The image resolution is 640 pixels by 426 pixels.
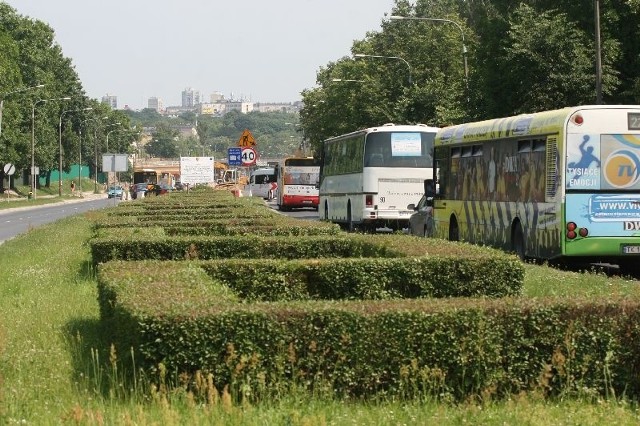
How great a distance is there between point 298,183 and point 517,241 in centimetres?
5137

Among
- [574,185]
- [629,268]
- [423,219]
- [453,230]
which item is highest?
[574,185]

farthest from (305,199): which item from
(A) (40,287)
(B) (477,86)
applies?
(A) (40,287)

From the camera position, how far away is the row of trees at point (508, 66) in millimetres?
45656

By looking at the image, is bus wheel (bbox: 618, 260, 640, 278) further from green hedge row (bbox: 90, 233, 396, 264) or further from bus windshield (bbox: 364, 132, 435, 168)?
bus windshield (bbox: 364, 132, 435, 168)

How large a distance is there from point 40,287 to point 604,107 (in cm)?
948

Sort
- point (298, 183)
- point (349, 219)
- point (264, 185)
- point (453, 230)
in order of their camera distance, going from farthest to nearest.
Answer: point (264, 185) < point (298, 183) < point (349, 219) < point (453, 230)

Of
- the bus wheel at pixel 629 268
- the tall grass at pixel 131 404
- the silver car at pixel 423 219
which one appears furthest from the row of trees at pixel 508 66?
the tall grass at pixel 131 404

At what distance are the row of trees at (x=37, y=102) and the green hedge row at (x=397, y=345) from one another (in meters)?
75.8

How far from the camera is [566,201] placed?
73.2 ft

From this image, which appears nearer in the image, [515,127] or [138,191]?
[515,127]

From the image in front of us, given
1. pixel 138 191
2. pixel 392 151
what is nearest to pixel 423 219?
pixel 392 151

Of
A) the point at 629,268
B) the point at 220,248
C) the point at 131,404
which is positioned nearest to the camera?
the point at 131,404

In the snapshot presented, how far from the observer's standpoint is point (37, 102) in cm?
11181

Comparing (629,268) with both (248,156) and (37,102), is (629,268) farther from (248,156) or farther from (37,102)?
(37,102)
